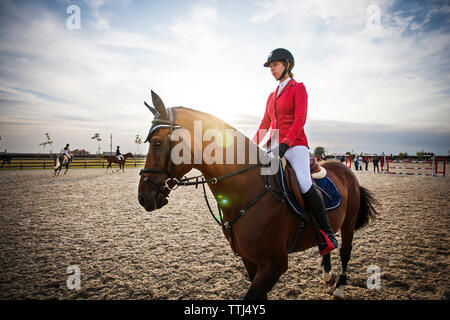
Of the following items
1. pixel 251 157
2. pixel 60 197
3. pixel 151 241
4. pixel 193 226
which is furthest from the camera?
pixel 60 197

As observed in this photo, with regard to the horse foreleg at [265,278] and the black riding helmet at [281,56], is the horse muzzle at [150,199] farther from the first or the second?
the black riding helmet at [281,56]

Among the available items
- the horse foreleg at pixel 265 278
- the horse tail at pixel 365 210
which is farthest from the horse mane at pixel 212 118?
the horse tail at pixel 365 210

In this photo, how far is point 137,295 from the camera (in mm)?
3131

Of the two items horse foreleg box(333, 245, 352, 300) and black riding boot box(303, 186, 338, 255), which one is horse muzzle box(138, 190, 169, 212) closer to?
black riding boot box(303, 186, 338, 255)

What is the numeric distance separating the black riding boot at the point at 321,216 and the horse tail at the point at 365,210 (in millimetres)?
2093

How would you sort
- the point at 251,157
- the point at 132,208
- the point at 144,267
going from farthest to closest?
the point at 132,208 < the point at 144,267 < the point at 251,157

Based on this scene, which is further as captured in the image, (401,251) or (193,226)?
(193,226)

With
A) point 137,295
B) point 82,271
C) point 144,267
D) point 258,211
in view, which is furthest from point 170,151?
point 82,271

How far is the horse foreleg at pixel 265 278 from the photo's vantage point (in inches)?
78.5

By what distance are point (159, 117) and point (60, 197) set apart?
36.2ft

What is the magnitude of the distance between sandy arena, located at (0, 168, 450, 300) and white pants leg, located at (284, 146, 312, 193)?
1973 mm

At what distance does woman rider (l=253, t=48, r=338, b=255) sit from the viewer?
2.39 m

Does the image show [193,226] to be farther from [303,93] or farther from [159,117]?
[303,93]

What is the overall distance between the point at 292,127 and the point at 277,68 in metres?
0.92
